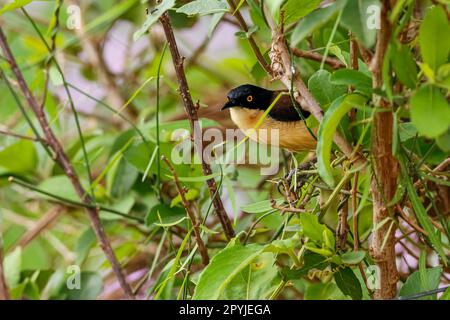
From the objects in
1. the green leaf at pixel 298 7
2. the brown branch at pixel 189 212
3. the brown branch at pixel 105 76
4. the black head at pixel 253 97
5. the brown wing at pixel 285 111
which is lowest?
the brown branch at pixel 189 212

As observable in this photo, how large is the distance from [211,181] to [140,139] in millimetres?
334

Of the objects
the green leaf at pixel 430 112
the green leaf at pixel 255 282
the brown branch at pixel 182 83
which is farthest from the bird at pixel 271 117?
the green leaf at pixel 430 112

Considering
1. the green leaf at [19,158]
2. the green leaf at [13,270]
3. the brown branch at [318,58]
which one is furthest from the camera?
the green leaf at [19,158]

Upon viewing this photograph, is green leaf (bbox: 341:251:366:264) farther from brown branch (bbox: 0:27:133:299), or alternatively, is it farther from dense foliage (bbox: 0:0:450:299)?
brown branch (bbox: 0:27:133:299)

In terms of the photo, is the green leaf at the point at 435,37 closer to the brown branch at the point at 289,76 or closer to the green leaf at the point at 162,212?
the brown branch at the point at 289,76

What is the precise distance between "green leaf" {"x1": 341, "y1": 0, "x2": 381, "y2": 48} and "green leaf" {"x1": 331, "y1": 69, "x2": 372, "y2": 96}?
0.11 metres

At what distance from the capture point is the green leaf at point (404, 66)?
0.84m

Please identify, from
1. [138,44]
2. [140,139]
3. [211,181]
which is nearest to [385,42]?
[211,181]

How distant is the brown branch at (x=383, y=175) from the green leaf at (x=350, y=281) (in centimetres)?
4

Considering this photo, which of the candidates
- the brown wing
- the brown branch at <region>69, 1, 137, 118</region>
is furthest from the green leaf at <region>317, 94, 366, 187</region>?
the brown branch at <region>69, 1, 137, 118</region>

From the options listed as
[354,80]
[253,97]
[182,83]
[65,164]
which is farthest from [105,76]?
[354,80]

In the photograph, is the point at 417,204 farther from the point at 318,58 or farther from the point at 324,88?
the point at 318,58

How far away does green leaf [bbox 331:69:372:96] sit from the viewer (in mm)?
879

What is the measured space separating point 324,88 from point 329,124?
0.20 metres
